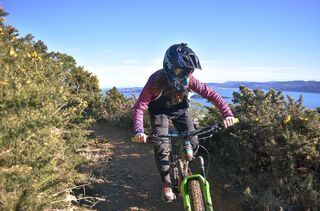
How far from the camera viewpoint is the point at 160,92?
15.3ft

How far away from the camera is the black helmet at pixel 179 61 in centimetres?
420

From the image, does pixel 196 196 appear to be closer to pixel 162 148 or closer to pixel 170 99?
pixel 162 148

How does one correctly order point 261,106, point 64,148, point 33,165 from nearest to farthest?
point 33,165, point 64,148, point 261,106

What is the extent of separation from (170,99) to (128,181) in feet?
6.76

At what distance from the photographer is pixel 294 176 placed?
4891 millimetres

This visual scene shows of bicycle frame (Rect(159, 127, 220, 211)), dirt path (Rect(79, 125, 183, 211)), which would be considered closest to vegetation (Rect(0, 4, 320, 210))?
dirt path (Rect(79, 125, 183, 211))

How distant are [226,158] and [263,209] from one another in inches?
51.1

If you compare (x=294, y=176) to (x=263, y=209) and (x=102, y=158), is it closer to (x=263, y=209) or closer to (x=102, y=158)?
(x=263, y=209)

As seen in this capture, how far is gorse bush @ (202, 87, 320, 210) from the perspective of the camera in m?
4.77

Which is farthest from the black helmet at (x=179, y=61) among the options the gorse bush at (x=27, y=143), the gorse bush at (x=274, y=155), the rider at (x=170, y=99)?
the gorse bush at (x=274, y=155)

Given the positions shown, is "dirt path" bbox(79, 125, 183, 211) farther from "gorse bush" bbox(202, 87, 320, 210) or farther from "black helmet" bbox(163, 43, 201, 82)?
"black helmet" bbox(163, 43, 201, 82)

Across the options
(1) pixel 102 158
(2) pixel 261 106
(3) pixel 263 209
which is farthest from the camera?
(1) pixel 102 158

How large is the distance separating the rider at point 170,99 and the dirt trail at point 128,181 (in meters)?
0.83

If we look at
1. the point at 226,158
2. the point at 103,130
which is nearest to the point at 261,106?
the point at 226,158
